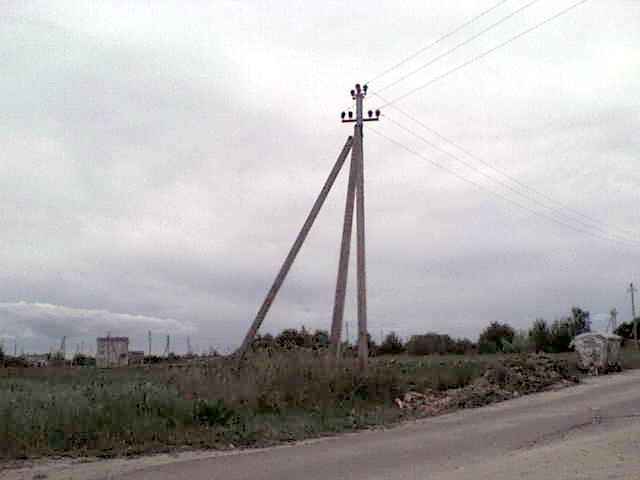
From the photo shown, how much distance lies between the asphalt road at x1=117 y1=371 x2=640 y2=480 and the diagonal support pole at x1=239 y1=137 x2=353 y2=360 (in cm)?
787

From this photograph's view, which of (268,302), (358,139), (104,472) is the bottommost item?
(104,472)

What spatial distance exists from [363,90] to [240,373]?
10.7 m

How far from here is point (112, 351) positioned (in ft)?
158

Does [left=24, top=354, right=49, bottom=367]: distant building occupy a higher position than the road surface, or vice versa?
[left=24, top=354, right=49, bottom=367]: distant building

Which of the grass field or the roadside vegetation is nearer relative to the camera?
the grass field

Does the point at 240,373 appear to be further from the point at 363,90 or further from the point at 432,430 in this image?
the point at 363,90

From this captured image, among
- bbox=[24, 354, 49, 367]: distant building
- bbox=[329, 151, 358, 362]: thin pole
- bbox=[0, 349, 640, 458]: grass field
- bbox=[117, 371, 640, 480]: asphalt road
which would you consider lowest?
bbox=[117, 371, 640, 480]: asphalt road

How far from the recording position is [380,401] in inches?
824

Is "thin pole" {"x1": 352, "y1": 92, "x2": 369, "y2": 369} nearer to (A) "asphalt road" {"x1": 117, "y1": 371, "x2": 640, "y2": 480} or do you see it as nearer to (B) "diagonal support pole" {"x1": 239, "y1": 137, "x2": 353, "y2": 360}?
(B) "diagonal support pole" {"x1": 239, "y1": 137, "x2": 353, "y2": 360}

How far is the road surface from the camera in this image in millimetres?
10695

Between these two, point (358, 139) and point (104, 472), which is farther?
point (358, 139)

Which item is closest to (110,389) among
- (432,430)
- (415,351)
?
(432,430)

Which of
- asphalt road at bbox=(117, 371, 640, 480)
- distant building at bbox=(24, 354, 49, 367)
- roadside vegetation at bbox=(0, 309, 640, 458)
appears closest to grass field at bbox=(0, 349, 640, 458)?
roadside vegetation at bbox=(0, 309, 640, 458)

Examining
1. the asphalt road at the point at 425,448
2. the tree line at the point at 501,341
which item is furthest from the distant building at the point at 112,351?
the asphalt road at the point at 425,448
